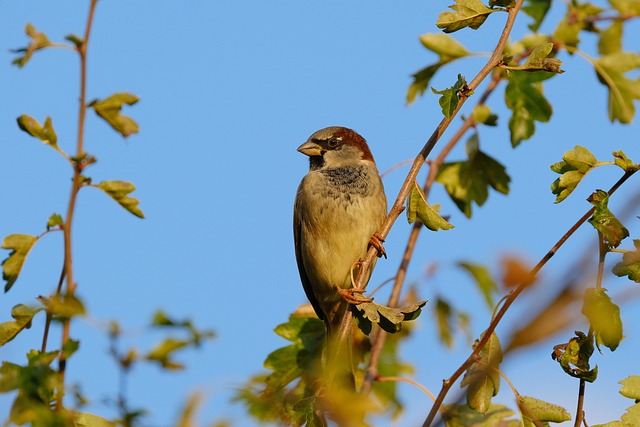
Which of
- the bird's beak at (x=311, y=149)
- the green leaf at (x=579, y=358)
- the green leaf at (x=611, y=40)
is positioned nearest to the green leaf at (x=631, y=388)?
the green leaf at (x=579, y=358)

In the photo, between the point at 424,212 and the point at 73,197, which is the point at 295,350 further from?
the point at 73,197

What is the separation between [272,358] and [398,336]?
19.2 inches

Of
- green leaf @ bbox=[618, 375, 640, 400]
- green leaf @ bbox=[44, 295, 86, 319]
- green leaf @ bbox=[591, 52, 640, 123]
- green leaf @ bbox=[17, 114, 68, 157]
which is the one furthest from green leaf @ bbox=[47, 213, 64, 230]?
green leaf @ bbox=[591, 52, 640, 123]

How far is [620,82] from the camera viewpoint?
118 inches

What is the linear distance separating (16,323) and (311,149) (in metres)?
2.79

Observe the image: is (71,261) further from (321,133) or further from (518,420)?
(321,133)

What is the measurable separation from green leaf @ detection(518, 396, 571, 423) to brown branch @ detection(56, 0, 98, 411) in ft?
3.37

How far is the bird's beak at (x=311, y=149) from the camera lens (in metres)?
4.13

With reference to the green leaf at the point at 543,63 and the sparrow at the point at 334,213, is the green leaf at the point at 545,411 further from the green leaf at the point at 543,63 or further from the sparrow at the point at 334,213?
the sparrow at the point at 334,213

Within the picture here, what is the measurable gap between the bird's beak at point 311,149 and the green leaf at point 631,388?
→ 106 inches

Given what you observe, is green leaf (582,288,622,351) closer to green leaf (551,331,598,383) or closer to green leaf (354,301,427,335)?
green leaf (551,331,598,383)

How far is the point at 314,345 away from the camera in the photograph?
2.80 meters

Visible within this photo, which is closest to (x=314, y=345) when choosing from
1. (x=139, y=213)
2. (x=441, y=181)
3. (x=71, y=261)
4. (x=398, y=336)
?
(x=398, y=336)

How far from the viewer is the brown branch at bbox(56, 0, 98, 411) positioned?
1.19 meters
